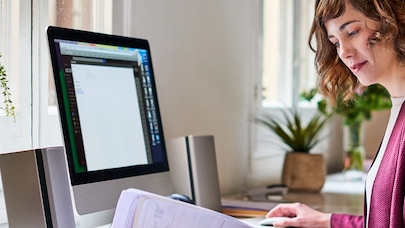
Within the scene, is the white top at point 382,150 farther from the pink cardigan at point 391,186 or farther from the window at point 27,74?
the window at point 27,74

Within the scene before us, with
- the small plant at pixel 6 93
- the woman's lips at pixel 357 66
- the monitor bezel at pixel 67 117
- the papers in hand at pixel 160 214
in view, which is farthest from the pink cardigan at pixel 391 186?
the small plant at pixel 6 93

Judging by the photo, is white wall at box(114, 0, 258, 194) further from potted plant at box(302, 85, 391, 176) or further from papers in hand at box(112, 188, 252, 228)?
papers in hand at box(112, 188, 252, 228)

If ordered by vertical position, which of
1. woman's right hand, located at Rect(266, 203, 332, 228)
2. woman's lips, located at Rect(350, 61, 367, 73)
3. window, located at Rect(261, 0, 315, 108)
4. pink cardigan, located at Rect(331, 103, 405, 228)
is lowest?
woman's right hand, located at Rect(266, 203, 332, 228)

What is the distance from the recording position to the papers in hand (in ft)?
3.09

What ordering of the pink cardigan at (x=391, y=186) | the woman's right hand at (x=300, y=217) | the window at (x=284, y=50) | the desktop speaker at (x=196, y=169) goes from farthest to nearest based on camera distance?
1. the window at (x=284, y=50)
2. the desktop speaker at (x=196, y=169)
3. the woman's right hand at (x=300, y=217)
4. the pink cardigan at (x=391, y=186)

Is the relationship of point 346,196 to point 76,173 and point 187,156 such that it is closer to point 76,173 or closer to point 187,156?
point 187,156

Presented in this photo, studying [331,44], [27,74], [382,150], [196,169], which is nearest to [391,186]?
[382,150]

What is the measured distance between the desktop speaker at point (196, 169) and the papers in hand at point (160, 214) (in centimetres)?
62

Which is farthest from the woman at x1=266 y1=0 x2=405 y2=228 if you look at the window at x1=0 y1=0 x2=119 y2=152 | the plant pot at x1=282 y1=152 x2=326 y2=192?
the plant pot at x1=282 y1=152 x2=326 y2=192

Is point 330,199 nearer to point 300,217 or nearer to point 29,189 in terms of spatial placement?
point 300,217

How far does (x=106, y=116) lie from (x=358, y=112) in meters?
1.61

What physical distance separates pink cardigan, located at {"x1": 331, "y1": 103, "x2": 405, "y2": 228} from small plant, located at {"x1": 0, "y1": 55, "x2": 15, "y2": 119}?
0.79 m

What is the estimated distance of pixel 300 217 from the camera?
58.9 inches

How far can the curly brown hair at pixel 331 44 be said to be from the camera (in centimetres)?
126
